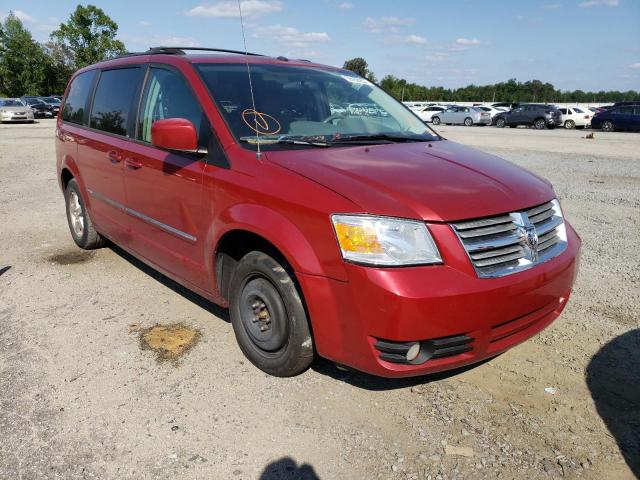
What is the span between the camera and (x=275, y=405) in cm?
291

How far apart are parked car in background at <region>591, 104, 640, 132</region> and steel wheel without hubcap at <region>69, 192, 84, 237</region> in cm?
2938

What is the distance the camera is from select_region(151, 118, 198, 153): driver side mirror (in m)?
3.13

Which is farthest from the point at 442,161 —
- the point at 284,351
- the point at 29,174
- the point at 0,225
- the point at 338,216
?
the point at 29,174

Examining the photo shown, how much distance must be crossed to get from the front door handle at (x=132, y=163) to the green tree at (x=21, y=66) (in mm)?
68779

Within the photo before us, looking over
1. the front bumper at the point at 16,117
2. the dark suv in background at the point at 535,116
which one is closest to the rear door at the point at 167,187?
the front bumper at the point at 16,117

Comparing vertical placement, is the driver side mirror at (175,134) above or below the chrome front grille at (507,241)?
above

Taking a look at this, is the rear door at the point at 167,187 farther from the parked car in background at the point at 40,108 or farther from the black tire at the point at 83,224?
the parked car in background at the point at 40,108

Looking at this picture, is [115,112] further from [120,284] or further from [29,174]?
[29,174]

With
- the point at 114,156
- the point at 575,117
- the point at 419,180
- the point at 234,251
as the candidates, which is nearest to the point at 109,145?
the point at 114,156

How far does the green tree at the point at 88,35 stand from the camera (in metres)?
60.8

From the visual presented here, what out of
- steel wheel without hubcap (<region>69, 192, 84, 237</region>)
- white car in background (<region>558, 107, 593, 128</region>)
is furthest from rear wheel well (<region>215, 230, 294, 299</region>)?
white car in background (<region>558, 107, 593, 128</region>)

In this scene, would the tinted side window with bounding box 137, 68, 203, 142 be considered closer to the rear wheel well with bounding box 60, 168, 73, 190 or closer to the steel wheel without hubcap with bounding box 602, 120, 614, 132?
the rear wheel well with bounding box 60, 168, 73, 190

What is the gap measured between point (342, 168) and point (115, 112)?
2570 mm

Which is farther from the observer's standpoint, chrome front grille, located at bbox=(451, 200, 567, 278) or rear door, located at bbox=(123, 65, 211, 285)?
rear door, located at bbox=(123, 65, 211, 285)
